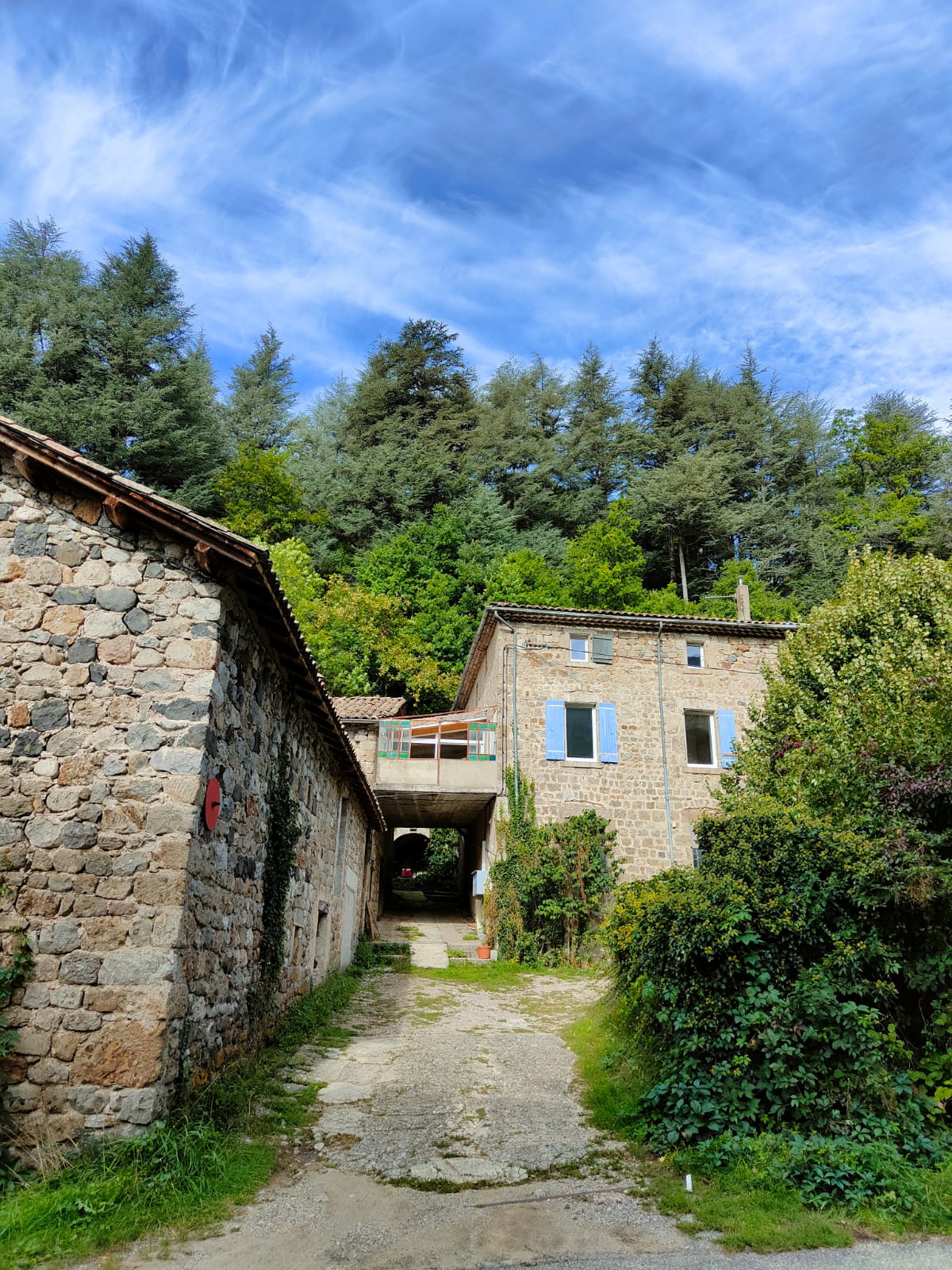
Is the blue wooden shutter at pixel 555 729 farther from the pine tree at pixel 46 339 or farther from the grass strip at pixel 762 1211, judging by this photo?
the pine tree at pixel 46 339

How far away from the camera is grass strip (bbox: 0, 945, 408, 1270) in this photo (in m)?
4.02

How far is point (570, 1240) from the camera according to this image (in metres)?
4.38

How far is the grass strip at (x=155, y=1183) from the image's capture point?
402 cm

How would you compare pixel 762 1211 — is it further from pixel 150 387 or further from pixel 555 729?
pixel 150 387

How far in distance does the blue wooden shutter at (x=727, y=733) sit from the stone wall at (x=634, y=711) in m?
0.22

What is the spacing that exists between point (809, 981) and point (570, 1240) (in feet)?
8.47

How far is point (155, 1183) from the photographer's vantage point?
452 centimetres

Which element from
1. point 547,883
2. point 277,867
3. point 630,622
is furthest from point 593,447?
point 277,867

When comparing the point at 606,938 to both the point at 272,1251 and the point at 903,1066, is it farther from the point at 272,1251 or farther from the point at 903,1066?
the point at 272,1251

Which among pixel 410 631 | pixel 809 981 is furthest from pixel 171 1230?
pixel 410 631

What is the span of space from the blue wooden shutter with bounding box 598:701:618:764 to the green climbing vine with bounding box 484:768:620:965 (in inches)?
59.5

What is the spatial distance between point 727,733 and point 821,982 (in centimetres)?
1417

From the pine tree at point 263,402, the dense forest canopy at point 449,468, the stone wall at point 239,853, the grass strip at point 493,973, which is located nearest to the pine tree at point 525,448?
the dense forest canopy at point 449,468

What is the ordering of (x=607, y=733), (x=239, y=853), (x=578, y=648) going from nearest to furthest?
(x=239, y=853) → (x=607, y=733) → (x=578, y=648)
